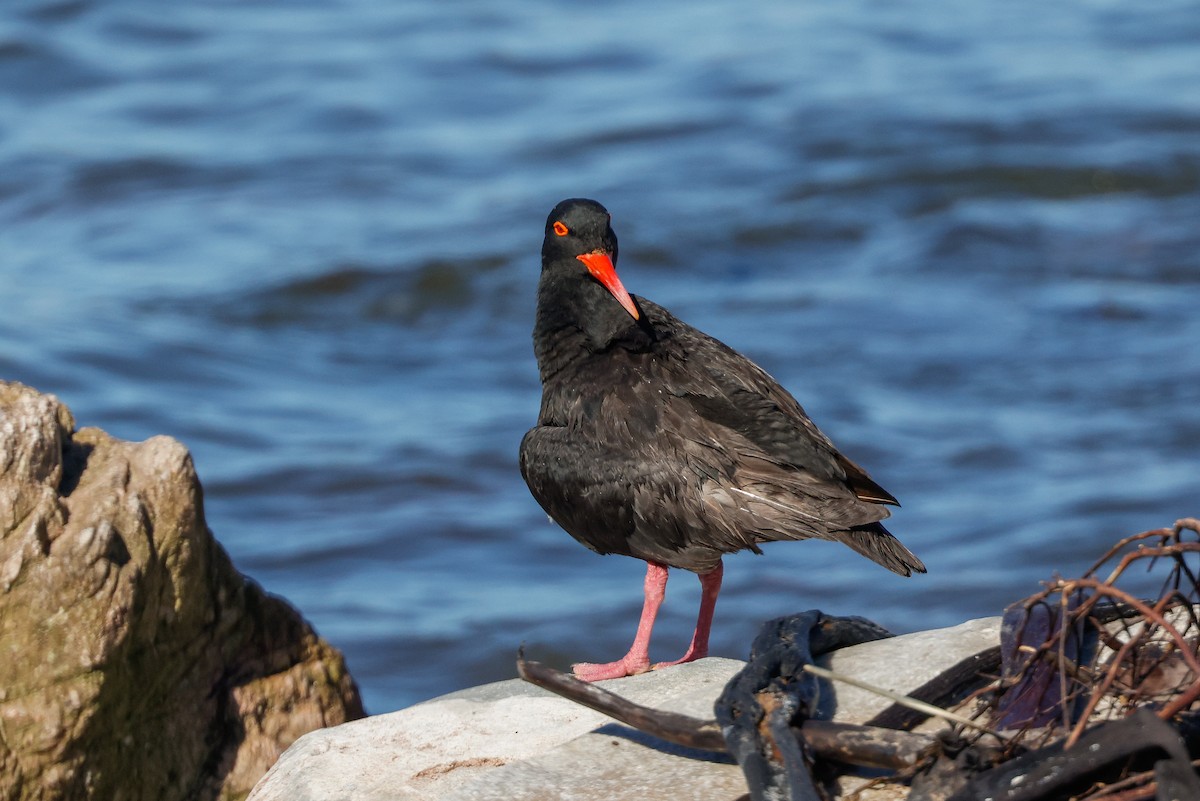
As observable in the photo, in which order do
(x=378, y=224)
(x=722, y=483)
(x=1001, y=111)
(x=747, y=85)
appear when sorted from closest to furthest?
(x=722, y=483)
(x=378, y=224)
(x=1001, y=111)
(x=747, y=85)

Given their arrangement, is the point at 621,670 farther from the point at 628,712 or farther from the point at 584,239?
the point at 584,239

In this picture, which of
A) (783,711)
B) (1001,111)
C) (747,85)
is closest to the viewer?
(783,711)

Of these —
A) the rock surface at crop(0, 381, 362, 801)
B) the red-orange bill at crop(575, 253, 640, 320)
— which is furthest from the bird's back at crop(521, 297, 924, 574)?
the rock surface at crop(0, 381, 362, 801)

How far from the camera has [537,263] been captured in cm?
1451

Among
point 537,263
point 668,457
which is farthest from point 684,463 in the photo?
point 537,263

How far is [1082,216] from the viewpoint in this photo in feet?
49.4

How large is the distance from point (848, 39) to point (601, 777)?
17.7 metres

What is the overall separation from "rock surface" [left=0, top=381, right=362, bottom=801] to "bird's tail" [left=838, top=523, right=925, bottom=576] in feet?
7.05

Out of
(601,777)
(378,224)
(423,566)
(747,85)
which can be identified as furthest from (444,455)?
(747,85)

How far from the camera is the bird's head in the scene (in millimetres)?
6105

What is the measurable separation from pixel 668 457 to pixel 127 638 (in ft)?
6.36

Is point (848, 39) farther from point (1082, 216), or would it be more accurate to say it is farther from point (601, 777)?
point (601, 777)

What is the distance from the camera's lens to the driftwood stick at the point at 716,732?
3.43 m

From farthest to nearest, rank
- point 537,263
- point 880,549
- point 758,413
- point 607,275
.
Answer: point 537,263 → point 607,275 → point 758,413 → point 880,549
